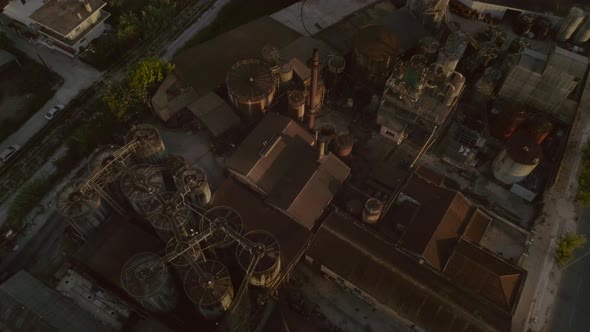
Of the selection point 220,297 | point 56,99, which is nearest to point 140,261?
point 220,297

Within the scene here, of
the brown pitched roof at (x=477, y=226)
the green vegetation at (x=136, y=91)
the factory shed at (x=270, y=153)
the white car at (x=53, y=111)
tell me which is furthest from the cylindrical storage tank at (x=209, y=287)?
the white car at (x=53, y=111)

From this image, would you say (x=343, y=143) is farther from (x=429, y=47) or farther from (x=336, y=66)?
(x=429, y=47)

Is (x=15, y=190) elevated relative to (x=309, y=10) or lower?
lower

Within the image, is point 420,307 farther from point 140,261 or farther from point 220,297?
point 140,261

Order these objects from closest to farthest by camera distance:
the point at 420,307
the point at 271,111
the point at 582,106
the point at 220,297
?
the point at 220,297
the point at 420,307
the point at 271,111
the point at 582,106

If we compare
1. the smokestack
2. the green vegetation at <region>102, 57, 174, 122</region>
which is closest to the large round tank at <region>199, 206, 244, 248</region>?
the smokestack
